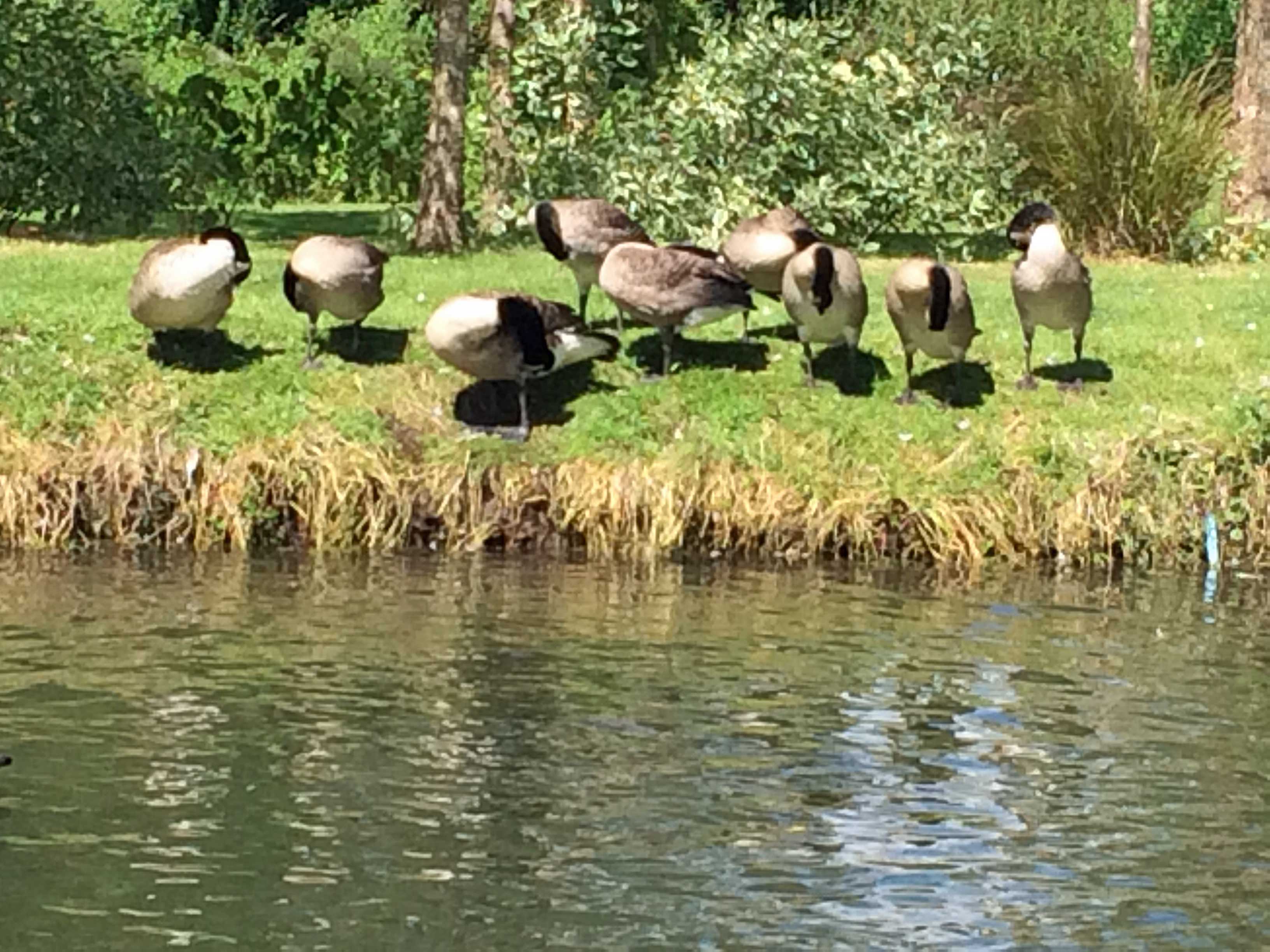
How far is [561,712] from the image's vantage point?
12516 millimetres

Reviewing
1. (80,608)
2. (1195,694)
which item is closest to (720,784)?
(1195,694)

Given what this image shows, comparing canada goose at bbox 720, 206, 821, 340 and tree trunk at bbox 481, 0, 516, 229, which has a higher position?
tree trunk at bbox 481, 0, 516, 229

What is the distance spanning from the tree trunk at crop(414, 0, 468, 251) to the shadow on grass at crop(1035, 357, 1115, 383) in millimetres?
7219

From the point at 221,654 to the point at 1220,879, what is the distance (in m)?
6.06

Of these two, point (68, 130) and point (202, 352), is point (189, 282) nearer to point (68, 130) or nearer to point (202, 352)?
point (202, 352)

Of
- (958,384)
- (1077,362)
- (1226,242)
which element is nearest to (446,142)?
(958,384)

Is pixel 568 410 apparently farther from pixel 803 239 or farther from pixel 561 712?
pixel 561 712

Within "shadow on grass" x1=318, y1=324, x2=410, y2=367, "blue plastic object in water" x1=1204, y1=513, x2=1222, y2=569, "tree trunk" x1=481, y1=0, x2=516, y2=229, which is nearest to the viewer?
"blue plastic object in water" x1=1204, y1=513, x2=1222, y2=569

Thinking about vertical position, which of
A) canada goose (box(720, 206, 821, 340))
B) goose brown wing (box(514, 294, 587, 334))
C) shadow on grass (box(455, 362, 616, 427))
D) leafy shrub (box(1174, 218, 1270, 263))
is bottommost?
shadow on grass (box(455, 362, 616, 427))

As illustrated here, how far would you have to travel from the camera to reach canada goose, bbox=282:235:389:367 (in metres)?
18.2

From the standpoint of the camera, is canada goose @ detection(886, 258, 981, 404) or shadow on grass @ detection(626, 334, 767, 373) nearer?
canada goose @ detection(886, 258, 981, 404)

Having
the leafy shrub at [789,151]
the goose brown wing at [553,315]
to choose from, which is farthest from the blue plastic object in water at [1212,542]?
the leafy shrub at [789,151]

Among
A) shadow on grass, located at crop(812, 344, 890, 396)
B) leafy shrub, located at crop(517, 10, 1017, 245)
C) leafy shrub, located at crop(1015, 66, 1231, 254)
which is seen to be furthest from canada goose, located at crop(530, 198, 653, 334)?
leafy shrub, located at crop(1015, 66, 1231, 254)

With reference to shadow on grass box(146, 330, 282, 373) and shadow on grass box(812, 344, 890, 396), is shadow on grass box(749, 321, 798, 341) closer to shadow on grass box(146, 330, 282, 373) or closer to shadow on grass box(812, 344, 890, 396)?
shadow on grass box(812, 344, 890, 396)
